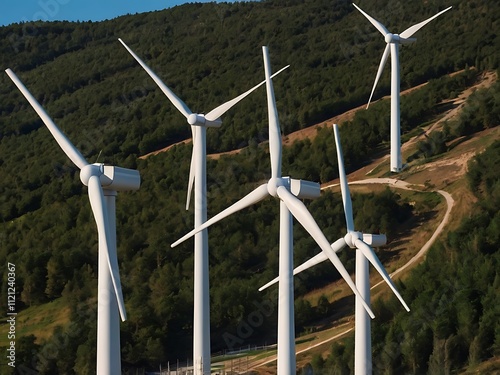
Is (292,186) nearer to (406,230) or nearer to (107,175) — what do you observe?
(107,175)

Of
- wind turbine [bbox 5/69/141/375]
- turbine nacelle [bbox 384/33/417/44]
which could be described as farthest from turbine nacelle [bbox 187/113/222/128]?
turbine nacelle [bbox 384/33/417/44]

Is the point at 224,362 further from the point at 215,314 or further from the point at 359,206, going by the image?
the point at 359,206

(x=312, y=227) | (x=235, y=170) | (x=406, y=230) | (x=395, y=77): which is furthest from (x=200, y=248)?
(x=235, y=170)

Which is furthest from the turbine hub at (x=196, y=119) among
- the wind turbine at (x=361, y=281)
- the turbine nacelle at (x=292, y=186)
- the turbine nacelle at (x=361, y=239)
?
the turbine nacelle at (x=292, y=186)

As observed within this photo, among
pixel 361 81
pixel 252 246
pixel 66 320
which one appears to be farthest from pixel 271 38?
pixel 66 320

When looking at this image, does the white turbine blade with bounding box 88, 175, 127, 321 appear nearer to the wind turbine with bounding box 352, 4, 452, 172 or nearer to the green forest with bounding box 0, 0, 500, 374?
the green forest with bounding box 0, 0, 500, 374

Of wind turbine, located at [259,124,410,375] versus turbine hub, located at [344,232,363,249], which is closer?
wind turbine, located at [259,124,410,375]
